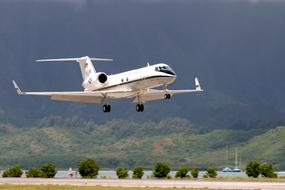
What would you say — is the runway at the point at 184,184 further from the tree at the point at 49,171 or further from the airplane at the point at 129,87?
the tree at the point at 49,171

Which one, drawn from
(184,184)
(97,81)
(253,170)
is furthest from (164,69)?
(253,170)

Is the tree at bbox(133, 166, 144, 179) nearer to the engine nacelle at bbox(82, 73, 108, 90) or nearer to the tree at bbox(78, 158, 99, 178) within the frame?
the tree at bbox(78, 158, 99, 178)

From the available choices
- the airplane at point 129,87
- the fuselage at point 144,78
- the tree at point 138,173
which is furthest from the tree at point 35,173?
the fuselage at point 144,78

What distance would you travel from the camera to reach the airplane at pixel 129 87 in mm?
110500

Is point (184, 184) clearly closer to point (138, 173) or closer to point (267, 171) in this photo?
point (138, 173)

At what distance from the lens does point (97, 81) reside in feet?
403

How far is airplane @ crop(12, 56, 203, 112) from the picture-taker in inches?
4350

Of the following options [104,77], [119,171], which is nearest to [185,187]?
[104,77]

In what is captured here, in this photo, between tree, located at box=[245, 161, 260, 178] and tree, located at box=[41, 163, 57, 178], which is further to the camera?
tree, located at box=[245, 161, 260, 178]

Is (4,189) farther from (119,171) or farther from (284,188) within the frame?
(119,171)

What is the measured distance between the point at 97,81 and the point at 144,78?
12382 mm

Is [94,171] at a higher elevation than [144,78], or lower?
lower

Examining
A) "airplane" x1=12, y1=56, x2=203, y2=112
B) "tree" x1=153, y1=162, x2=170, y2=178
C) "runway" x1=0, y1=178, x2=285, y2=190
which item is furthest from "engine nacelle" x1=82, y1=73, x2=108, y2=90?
"runway" x1=0, y1=178, x2=285, y2=190

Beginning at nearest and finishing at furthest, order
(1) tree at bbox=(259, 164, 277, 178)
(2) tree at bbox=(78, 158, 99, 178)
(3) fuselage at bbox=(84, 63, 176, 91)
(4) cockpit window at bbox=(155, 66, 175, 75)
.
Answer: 1. (3) fuselage at bbox=(84, 63, 176, 91)
2. (4) cockpit window at bbox=(155, 66, 175, 75)
3. (2) tree at bbox=(78, 158, 99, 178)
4. (1) tree at bbox=(259, 164, 277, 178)
